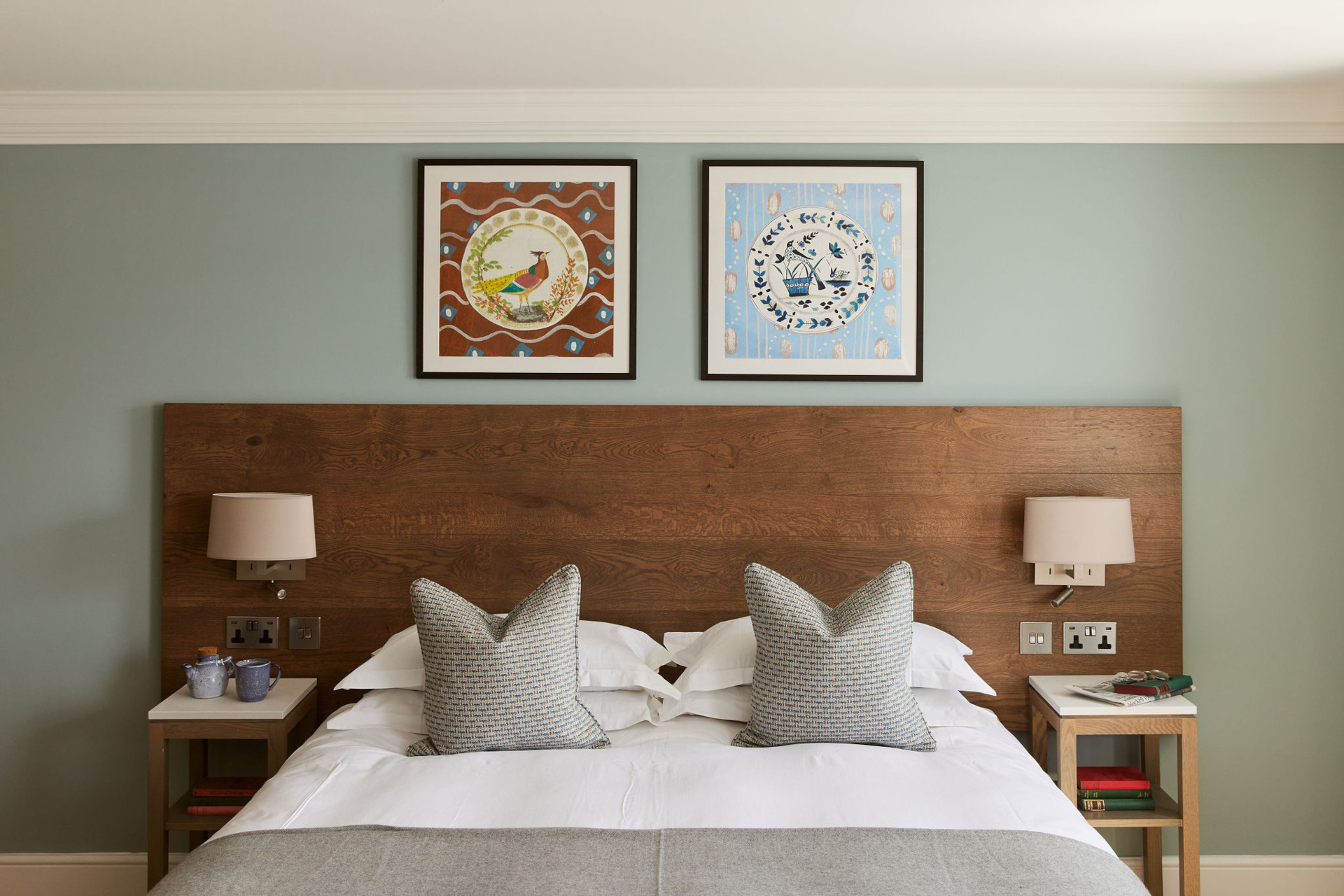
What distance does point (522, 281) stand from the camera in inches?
108

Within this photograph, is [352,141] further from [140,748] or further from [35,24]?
[140,748]

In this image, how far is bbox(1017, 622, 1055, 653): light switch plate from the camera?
2703 millimetres

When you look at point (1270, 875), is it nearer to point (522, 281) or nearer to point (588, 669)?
point (588, 669)

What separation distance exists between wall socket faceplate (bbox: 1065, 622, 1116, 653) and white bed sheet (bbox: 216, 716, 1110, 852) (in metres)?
0.66

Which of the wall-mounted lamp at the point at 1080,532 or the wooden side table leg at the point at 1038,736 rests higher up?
the wall-mounted lamp at the point at 1080,532

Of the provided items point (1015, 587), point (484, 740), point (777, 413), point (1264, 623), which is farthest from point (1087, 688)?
point (484, 740)

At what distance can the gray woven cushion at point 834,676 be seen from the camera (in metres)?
2.12

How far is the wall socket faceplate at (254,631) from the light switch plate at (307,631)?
0.05 meters

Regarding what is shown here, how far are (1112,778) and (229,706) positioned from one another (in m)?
2.54

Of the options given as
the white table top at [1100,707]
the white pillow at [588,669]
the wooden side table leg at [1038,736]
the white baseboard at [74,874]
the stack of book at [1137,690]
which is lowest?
the white baseboard at [74,874]

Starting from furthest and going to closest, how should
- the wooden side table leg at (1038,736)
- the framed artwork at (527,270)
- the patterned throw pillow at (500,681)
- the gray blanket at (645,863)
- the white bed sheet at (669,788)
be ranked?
1. the framed artwork at (527,270)
2. the wooden side table leg at (1038,736)
3. the patterned throw pillow at (500,681)
4. the white bed sheet at (669,788)
5. the gray blanket at (645,863)

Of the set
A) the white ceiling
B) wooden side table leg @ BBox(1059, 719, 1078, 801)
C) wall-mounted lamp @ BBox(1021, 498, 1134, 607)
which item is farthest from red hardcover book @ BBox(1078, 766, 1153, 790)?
the white ceiling

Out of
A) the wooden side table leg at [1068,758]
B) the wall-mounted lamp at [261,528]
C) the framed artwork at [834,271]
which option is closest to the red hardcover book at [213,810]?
the wall-mounted lamp at [261,528]

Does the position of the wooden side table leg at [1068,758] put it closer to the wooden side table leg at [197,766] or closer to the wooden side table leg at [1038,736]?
the wooden side table leg at [1038,736]
